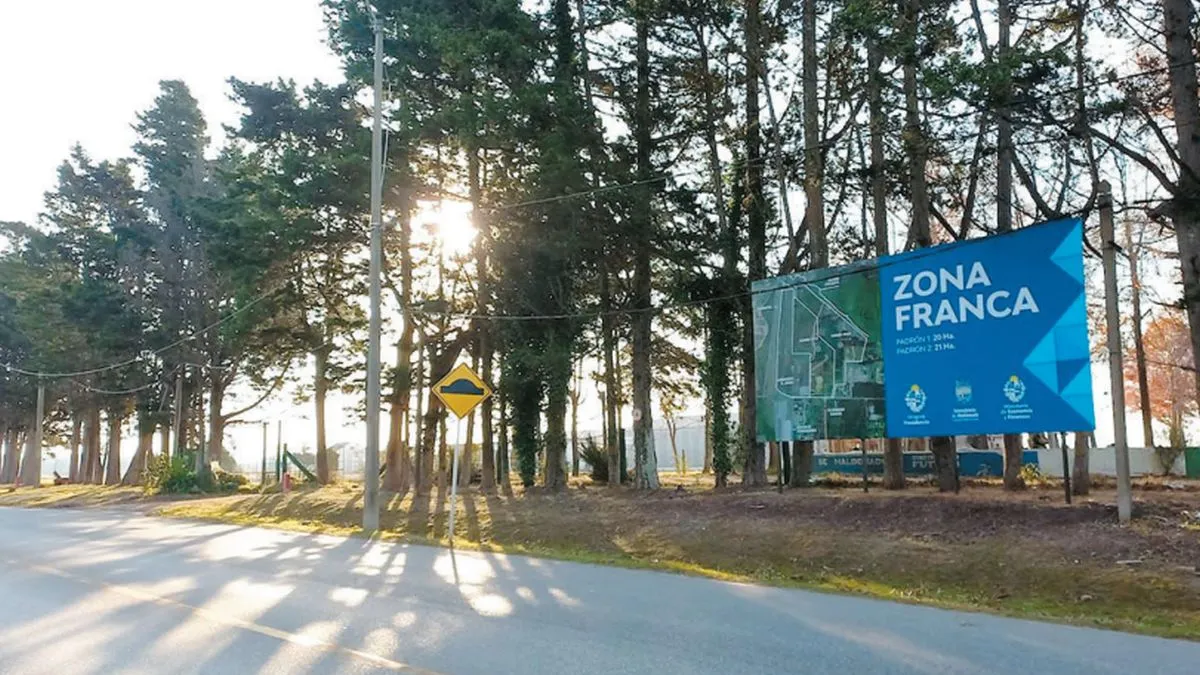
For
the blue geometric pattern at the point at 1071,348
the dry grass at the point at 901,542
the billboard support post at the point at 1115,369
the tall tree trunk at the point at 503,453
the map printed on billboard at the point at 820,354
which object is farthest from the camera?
the tall tree trunk at the point at 503,453

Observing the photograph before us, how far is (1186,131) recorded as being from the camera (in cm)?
1443


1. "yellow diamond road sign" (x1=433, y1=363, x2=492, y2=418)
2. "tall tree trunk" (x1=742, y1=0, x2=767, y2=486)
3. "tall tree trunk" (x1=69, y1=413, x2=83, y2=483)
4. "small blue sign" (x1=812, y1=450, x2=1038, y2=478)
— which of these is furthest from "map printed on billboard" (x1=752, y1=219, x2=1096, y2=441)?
"tall tree trunk" (x1=69, y1=413, x2=83, y2=483)

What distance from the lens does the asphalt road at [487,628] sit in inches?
287

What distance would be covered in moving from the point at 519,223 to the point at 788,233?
7.21 metres

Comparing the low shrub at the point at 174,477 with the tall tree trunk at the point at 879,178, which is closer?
the tall tree trunk at the point at 879,178

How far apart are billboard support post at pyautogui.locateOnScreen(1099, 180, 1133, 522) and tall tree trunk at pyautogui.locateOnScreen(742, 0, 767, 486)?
10.5 meters

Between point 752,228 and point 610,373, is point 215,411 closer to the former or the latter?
point 610,373

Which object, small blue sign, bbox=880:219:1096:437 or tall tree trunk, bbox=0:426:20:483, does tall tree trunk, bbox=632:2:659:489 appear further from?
tall tree trunk, bbox=0:426:20:483

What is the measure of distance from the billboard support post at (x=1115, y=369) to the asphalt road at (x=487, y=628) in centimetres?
602

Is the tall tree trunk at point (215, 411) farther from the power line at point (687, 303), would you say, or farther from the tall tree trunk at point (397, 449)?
the power line at point (687, 303)

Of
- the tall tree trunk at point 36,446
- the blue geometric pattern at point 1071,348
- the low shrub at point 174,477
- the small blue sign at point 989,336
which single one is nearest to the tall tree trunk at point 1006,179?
the small blue sign at point 989,336

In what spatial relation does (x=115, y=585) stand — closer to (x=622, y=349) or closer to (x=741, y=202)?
(x=741, y=202)

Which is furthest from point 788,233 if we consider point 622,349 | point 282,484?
point 282,484

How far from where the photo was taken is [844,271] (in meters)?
19.7
